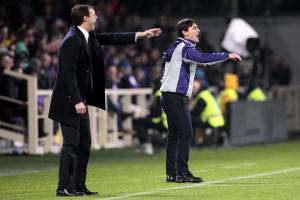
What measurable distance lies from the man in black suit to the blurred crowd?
866 centimetres

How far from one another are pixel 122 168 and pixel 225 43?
8099 mm

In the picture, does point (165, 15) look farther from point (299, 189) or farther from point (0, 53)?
point (299, 189)

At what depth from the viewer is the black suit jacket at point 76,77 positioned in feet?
39.8

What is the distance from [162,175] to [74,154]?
359 centimetres

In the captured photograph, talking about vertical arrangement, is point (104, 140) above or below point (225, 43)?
below

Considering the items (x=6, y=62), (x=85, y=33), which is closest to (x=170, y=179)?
(x=85, y=33)

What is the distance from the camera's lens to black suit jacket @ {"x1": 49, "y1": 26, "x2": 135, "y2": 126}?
12.1 metres

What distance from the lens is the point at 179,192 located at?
12.8 metres

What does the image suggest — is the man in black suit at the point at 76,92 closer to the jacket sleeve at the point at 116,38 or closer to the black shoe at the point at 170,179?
the jacket sleeve at the point at 116,38

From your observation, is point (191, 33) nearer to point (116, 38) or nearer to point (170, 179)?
point (116, 38)

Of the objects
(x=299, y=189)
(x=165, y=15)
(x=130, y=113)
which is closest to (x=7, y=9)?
(x=130, y=113)

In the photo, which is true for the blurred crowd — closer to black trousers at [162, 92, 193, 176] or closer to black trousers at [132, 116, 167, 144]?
black trousers at [132, 116, 167, 144]

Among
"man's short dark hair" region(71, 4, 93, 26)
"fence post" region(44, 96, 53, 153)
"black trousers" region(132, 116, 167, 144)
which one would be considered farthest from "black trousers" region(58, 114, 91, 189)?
"black trousers" region(132, 116, 167, 144)

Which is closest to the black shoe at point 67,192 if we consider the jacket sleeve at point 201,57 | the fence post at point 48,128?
the jacket sleeve at point 201,57
